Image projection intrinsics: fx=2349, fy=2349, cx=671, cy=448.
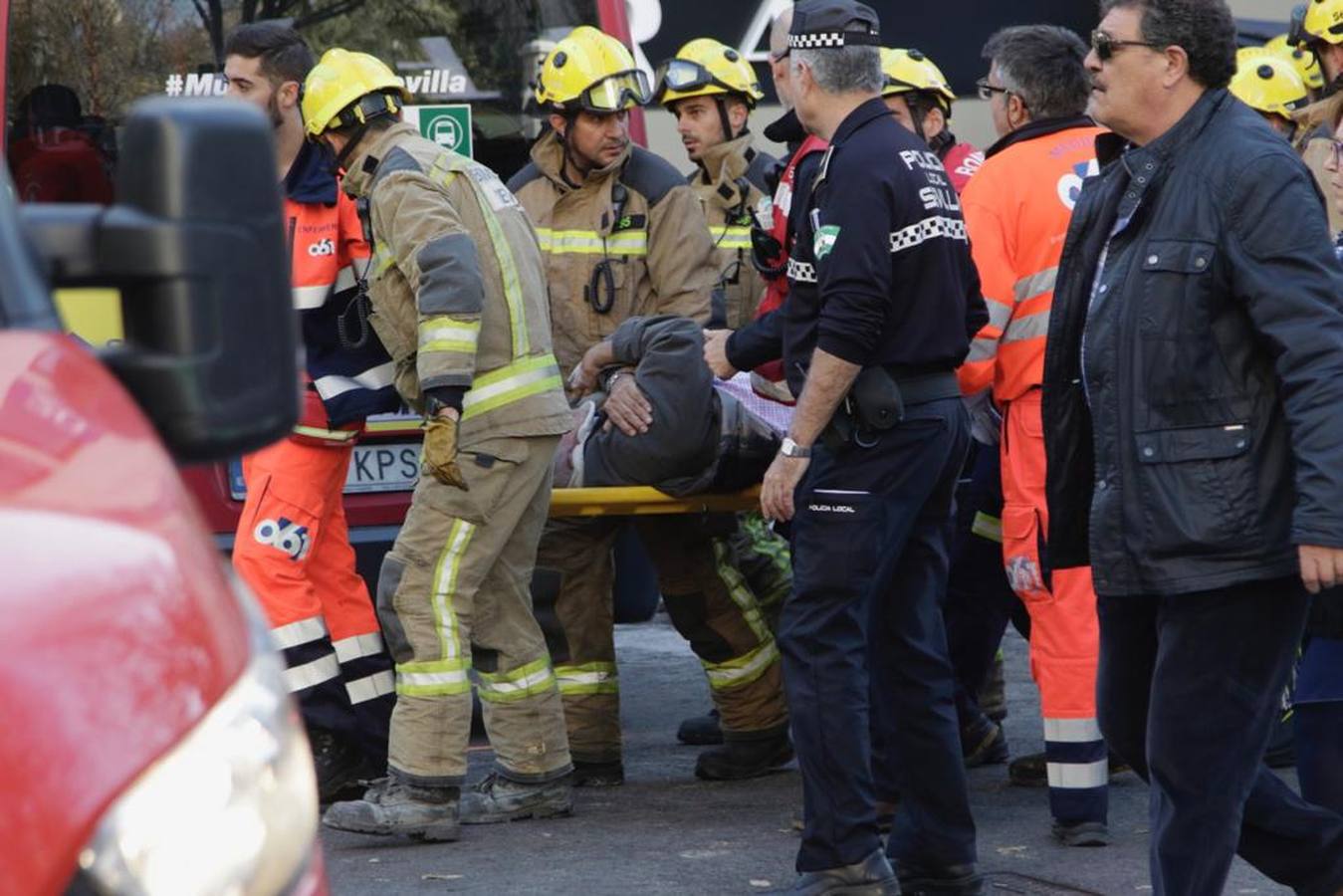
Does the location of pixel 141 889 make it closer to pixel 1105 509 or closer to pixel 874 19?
pixel 1105 509

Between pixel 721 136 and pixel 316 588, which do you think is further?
pixel 721 136

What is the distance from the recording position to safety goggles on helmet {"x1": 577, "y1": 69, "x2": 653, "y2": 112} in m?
6.76

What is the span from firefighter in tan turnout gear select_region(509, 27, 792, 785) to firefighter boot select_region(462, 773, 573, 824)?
18.0 inches

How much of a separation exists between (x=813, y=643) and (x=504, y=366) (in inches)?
54.2

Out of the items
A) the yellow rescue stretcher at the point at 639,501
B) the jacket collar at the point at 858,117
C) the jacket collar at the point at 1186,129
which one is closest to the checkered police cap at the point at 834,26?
the jacket collar at the point at 858,117

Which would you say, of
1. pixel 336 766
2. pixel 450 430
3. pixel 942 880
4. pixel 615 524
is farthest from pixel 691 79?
pixel 942 880

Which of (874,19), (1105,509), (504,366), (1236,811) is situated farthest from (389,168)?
(1236,811)

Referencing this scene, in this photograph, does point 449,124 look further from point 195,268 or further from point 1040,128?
point 195,268

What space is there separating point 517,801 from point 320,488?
1011 mm

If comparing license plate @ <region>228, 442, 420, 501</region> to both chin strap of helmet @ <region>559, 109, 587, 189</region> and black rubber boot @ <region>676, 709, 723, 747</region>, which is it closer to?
chin strap of helmet @ <region>559, 109, 587, 189</region>

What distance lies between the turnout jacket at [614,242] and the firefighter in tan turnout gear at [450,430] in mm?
701

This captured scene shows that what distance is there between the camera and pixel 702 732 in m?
7.53

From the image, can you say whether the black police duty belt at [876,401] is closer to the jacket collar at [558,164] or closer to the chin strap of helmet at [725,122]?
the jacket collar at [558,164]

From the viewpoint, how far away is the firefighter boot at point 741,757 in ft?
22.6
